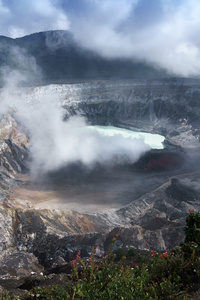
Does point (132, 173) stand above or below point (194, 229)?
above

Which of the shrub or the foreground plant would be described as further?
the shrub

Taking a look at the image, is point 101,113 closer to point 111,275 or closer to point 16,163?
point 16,163

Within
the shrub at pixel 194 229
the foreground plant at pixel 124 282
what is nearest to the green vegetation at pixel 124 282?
the foreground plant at pixel 124 282

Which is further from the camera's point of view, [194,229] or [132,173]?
[132,173]

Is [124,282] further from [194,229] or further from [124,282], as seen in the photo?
[194,229]

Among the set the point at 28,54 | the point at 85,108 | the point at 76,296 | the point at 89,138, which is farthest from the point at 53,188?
the point at 28,54

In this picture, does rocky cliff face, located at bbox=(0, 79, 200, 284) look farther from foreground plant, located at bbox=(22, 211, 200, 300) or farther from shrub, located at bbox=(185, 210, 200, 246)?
foreground plant, located at bbox=(22, 211, 200, 300)

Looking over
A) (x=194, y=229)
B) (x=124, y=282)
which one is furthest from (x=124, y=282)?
(x=194, y=229)

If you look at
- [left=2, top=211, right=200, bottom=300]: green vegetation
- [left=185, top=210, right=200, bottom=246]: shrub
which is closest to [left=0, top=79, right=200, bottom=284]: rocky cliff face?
[left=185, top=210, right=200, bottom=246]: shrub
